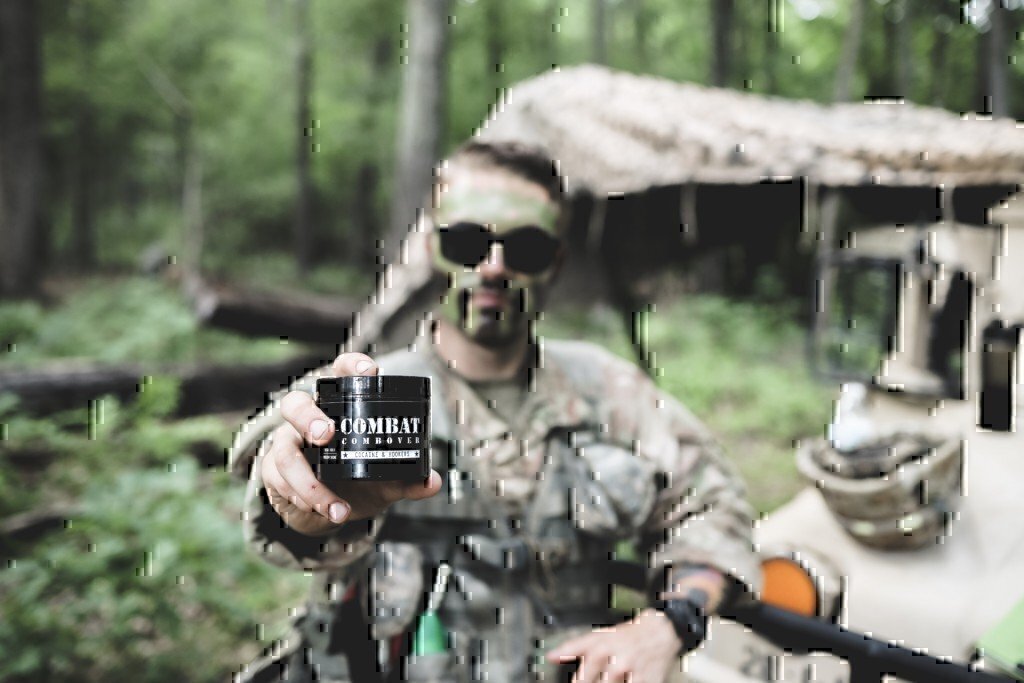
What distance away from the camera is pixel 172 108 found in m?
16.3

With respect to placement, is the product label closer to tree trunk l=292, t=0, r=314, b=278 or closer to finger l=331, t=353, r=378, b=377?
finger l=331, t=353, r=378, b=377

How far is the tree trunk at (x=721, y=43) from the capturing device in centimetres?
1474

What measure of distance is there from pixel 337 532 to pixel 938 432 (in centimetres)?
205

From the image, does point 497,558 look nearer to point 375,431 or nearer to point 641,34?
point 375,431

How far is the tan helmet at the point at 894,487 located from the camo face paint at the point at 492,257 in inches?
45.3

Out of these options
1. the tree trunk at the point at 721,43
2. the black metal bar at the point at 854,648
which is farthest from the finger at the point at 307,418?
the tree trunk at the point at 721,43

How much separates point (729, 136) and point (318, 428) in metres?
3.30

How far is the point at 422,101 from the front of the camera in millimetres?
8586

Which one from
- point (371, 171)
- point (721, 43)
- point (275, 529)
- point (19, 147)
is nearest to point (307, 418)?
point (275, 529)

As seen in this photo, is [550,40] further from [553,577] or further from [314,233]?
[553,577]

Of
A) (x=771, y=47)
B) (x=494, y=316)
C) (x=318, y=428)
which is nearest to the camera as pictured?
(x=318, y=428)

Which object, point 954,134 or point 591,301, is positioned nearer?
point 954,134

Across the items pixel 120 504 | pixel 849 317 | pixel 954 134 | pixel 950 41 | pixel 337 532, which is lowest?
pixel 120 504

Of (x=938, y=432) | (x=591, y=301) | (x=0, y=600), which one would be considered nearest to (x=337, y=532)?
(x=938, y=432)
